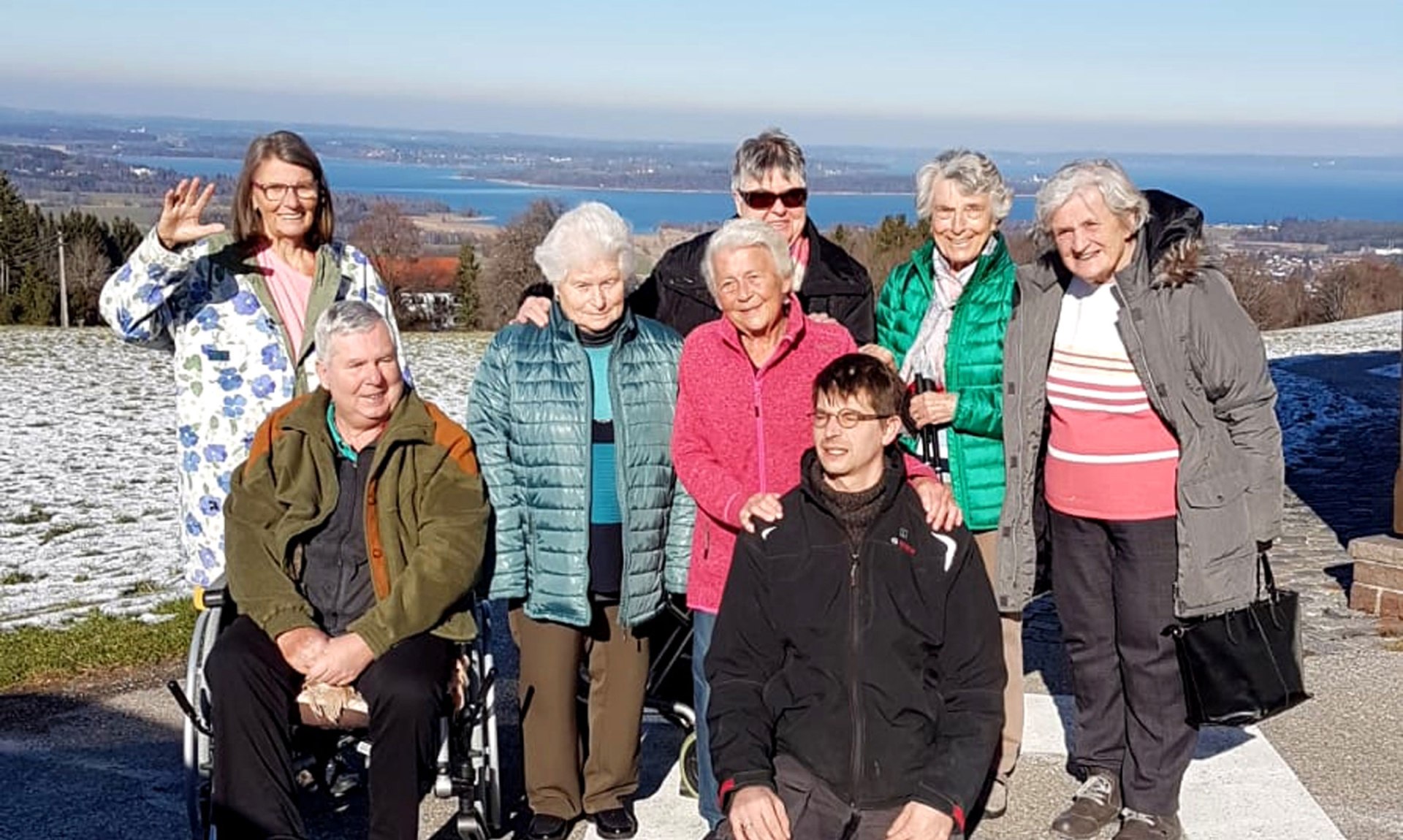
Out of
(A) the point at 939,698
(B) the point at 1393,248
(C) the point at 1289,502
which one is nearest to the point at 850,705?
(A) the point at 939,698

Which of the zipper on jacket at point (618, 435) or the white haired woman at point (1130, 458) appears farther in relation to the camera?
the zipper on jacket at point (618, 435)

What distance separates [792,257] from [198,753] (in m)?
2.06

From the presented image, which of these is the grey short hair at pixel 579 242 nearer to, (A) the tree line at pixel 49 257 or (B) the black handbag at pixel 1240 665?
(B) the black handbag at pixel 1240 665

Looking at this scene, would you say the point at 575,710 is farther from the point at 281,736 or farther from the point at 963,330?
the point at 963,330

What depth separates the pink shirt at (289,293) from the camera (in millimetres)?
4281

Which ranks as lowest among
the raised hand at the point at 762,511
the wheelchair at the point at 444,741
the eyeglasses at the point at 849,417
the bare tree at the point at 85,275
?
the bare tree at the point at 85,275

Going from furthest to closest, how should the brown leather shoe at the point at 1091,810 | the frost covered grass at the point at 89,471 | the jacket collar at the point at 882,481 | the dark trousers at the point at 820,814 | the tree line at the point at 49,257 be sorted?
the tree line at the point at 49,257 < the frost covered grass at the point at 89,471 < the brown leather shoe at the point at 1091,810 < the jacket collar at the point at 882,481 < the dark trousers at the point at 820,814

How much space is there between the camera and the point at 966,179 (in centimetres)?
407

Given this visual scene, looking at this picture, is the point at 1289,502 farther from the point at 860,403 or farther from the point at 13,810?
the point at 13,810

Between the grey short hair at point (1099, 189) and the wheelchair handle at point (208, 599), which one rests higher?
the grey short hair at point (1099, 189)

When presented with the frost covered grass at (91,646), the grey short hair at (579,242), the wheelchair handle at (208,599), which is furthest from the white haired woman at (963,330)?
the frost covered grass at (91,646)

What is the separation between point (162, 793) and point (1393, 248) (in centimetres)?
5670

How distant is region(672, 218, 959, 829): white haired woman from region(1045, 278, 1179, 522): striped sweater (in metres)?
0.62

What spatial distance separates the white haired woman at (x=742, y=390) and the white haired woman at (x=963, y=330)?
37 centimetres
